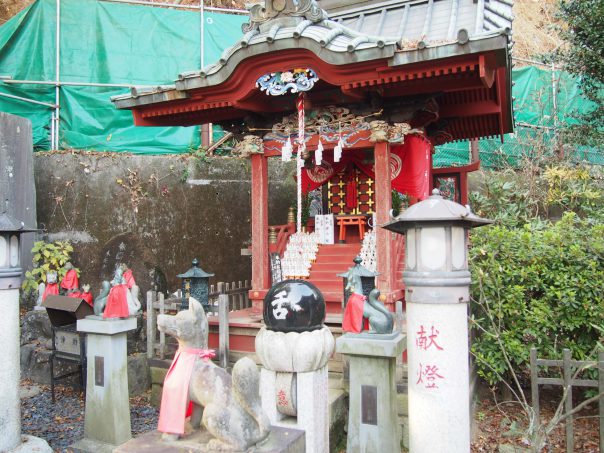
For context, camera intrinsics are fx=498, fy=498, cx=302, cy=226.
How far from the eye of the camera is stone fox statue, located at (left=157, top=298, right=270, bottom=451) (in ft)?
9.95

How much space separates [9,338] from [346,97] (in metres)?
6.10

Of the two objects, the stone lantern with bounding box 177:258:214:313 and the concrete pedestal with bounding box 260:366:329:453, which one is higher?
the stone lantern with bounding box 177:258:214:313

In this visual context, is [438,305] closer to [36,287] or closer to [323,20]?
[323,20]

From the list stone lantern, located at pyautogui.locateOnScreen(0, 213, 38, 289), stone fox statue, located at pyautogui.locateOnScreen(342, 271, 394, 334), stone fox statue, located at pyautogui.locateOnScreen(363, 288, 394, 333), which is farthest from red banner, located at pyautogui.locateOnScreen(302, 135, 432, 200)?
stone lantern, located at pyautogui.locateOnScreen(0, 213, 38, 289)

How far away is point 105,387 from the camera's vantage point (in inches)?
240

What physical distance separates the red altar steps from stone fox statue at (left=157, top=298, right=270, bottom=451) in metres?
4.72

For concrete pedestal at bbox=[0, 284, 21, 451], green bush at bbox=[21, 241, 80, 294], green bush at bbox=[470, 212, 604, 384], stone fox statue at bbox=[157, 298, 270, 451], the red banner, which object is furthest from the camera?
green bush at bbox=[21, 241, 80, 294]

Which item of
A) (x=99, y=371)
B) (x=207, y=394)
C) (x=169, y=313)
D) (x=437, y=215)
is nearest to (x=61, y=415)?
(x=99, y=371)

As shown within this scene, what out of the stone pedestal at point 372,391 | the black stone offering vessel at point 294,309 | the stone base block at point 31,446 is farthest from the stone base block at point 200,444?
the stone base block at point 31,446

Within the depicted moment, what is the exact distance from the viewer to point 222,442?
3027 mm

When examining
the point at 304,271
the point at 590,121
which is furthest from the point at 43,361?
the point at 590,121

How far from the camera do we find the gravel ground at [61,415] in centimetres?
662

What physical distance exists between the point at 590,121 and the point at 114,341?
1205 centimetres

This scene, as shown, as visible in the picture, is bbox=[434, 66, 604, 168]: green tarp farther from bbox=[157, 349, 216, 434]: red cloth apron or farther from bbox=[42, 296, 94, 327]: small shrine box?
bbox=[157, 349, 216, 434]: red cloth apron
